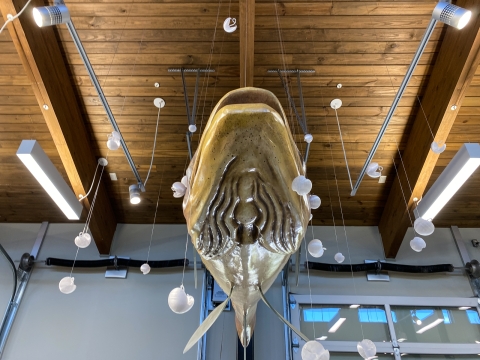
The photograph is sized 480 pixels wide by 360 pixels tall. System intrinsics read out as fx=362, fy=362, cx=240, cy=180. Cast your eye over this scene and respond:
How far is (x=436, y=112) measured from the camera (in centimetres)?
411

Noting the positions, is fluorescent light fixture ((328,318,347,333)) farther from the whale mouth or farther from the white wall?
the whale mouth

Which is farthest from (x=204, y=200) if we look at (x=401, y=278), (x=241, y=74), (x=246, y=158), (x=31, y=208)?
(x=31, y=208)

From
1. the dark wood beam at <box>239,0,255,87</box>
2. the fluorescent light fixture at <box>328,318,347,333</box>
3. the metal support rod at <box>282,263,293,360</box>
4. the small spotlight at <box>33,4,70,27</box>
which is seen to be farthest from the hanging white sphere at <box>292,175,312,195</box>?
the fluorescent light fixture at <box>328,318,347,333</box>

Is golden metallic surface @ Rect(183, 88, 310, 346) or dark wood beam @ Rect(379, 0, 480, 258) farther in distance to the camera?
dark wood beam @ Rect(379, 0, 480, 258)

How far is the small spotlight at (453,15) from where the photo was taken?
6.91 ft

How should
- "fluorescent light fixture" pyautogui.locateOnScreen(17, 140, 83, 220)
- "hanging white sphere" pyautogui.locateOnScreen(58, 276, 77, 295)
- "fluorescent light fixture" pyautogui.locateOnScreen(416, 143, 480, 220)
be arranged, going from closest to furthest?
"hanging white sphere" pyautogui.locateOnScreen(58, 276, 77, 295) < "fluorescent light fixture" pyautogui.locateOnScreen(416, 143, 480, 220) < "fluorescent light fixture" pyautogui.locateOnScreen(17, 140, 83, 220)

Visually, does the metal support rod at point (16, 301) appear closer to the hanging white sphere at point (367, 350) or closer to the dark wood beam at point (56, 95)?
the dark wood beam at point (56, 95)

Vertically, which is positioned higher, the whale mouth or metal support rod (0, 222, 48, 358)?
metal support rod (0, 222, 48, 358)

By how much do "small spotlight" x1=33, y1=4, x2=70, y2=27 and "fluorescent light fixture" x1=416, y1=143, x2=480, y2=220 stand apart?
129 inches

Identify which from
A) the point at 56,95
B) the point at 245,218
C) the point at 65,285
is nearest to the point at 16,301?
the point at 65,285

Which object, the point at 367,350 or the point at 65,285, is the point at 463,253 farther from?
the point at 65,285

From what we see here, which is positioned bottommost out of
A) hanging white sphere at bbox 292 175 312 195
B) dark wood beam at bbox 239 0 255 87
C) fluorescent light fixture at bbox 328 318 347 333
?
hanging white sphere at bbox 292 175 312 195

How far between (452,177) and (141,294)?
4270mm

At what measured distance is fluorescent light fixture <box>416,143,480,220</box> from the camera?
315 centimetres
